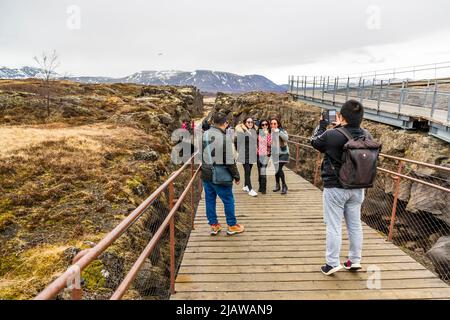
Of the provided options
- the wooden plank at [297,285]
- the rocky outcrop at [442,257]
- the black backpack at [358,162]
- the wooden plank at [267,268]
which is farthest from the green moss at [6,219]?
the rocky outcrop at [442,257]

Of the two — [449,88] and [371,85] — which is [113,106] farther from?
[449,88]

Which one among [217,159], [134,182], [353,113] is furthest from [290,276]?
[134,182]

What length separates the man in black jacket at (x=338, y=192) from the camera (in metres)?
3.82

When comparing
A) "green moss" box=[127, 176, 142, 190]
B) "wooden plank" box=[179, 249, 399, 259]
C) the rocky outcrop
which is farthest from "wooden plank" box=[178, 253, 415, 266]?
"green moss" box=[127, 176, 142, 190]

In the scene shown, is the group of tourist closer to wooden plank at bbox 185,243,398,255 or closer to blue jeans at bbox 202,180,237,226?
A: blue jeans at bbox 202,180,237,226

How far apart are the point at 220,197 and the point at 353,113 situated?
2.66 m

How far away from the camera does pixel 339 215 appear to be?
4.06m

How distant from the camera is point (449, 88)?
18.2 m

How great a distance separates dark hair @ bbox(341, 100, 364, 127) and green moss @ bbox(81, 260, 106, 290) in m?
4.56

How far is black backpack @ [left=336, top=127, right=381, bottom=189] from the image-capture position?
3.69 metres

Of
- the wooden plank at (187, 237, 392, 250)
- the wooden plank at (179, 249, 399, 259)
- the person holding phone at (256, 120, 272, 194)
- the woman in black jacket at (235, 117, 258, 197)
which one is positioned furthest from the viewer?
the person holding phone at (256, 120, 272, 194)

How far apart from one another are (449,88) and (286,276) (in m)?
19.3
